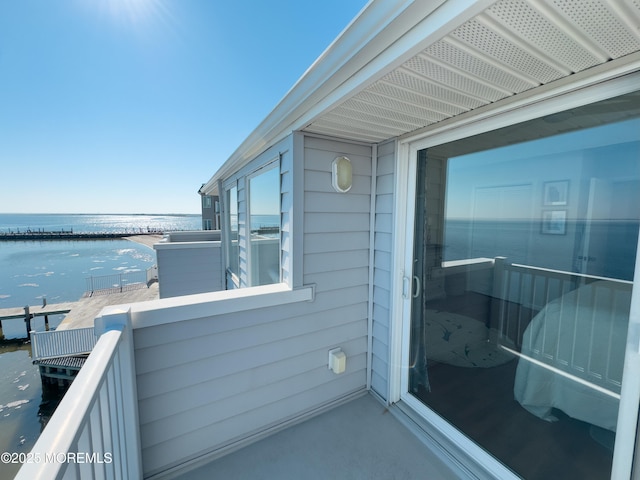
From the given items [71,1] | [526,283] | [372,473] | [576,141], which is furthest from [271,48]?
[372,473]

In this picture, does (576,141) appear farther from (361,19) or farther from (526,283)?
(361,19)

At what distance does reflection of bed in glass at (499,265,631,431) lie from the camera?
3.80 ft

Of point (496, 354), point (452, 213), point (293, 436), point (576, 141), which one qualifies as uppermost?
point (576, 141)

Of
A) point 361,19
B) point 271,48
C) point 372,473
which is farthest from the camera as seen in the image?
point 271,48

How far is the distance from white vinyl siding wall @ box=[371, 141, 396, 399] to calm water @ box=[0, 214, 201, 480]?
26.3 ft

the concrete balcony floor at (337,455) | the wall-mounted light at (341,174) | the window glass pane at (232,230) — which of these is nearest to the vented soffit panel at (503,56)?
the wall-mounted light at (341,174)

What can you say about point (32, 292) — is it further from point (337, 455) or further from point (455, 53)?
point (455, 53)

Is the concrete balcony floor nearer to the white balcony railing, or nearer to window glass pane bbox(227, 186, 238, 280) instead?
the white balcony railing

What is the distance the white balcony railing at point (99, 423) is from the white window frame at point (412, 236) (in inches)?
68.8

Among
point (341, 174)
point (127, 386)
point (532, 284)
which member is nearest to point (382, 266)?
point (341, 174)

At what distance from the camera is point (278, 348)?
1.90m

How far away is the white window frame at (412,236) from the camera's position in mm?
998

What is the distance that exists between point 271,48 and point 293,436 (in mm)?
5570

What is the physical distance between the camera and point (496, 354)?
1876 millimetres
